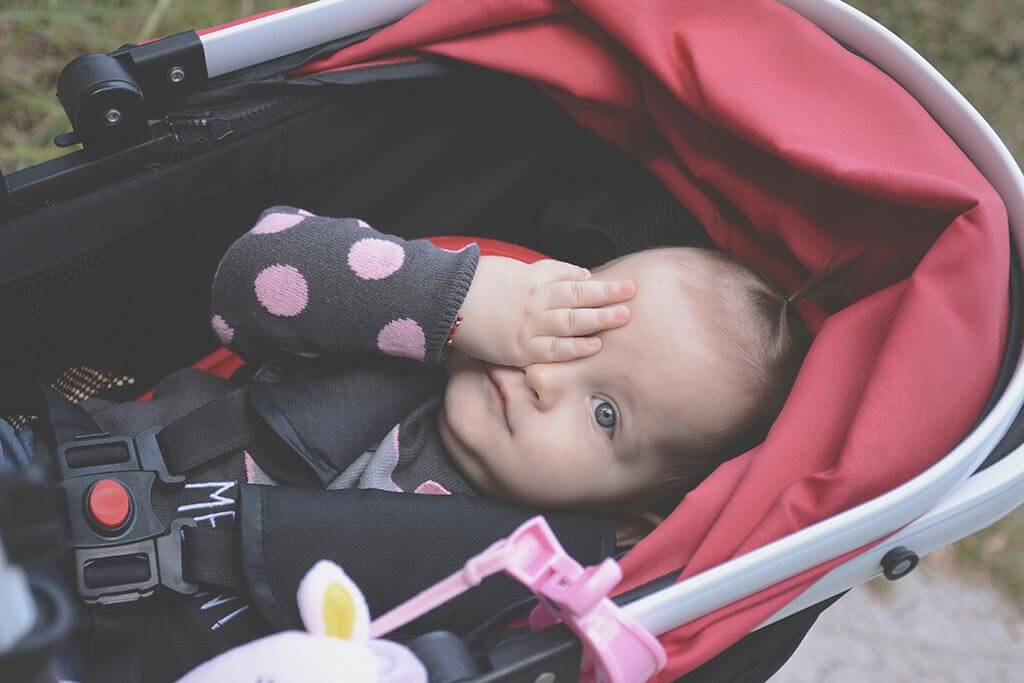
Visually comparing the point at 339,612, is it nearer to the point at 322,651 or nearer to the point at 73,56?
the point at 322,651

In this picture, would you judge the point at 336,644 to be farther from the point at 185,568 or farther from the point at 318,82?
the point at 318,82

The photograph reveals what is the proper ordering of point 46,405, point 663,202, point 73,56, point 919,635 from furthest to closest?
point 73,56 → point 919,635 → point 663,202 → point 46,405

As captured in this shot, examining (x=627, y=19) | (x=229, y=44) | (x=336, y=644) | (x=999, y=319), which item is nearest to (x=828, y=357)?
(x=999, y=319)

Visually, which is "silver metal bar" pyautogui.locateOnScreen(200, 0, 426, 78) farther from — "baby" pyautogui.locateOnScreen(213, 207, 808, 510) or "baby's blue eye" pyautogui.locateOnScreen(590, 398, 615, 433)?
"baby's blue eye" pyautogui.locateOnScreen(590, 398, 615, 433)

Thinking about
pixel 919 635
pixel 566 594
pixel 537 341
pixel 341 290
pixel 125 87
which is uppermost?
pixel 125 87

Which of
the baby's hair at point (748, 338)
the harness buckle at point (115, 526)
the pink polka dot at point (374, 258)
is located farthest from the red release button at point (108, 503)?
the baby's hair at point (748, 338)

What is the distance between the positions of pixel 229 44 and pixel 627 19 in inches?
16.9

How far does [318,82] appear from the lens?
113cm

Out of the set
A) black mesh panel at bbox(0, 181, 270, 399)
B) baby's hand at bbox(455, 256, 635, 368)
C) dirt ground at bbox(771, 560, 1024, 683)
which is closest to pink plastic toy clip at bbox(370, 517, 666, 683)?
baby's hand at bbox(455, 256, 635, 368)

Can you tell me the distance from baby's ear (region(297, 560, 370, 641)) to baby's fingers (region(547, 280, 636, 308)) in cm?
43

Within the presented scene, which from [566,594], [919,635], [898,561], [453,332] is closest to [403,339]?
[453,332]

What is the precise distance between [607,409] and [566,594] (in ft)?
1.11

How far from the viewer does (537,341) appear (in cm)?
105

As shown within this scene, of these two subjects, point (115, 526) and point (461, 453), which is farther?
point (461, 453)
